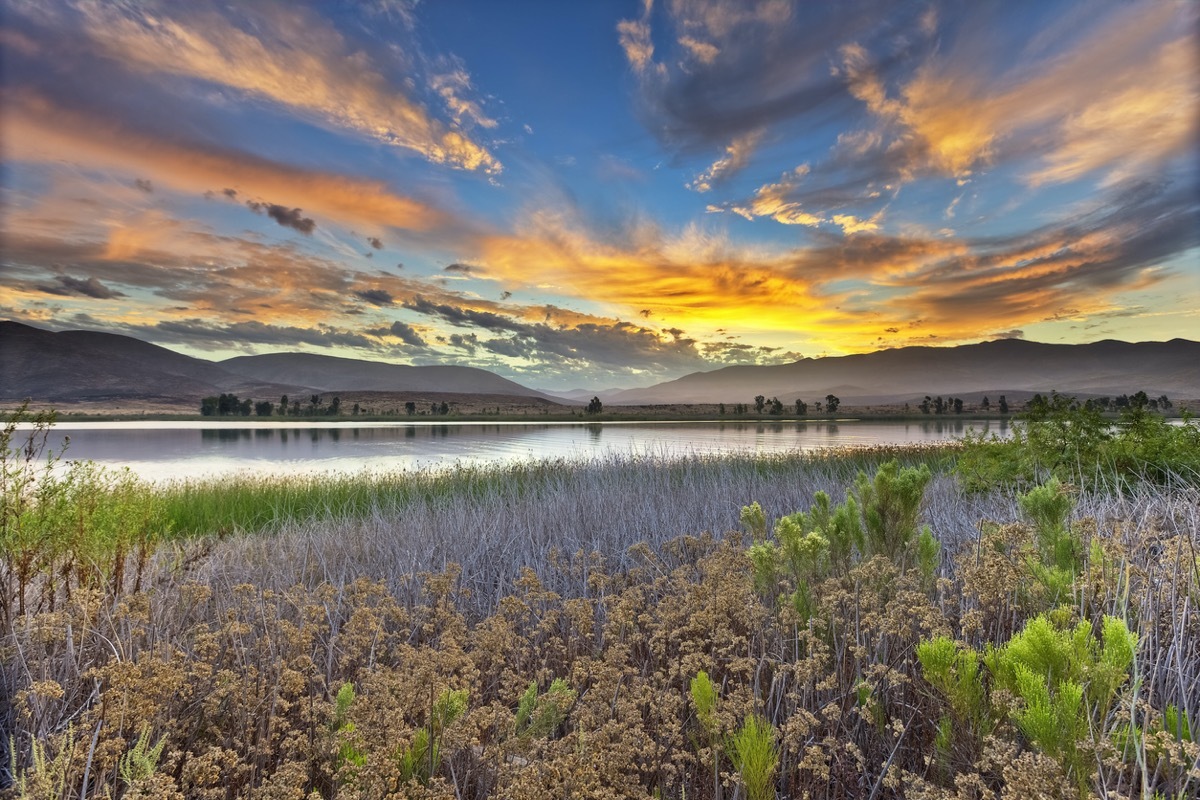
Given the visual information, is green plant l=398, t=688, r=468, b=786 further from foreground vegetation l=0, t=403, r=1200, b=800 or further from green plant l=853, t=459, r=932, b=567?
green plant l=853, t=459, r=932, b=567

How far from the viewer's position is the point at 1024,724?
75.7 inches

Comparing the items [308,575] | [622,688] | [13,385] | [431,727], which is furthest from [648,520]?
[13,385]

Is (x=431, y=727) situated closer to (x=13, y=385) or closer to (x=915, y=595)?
(x=915, y=595)

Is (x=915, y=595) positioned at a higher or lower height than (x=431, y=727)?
higher

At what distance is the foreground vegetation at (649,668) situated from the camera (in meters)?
2.10

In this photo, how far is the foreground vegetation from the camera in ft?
6.90

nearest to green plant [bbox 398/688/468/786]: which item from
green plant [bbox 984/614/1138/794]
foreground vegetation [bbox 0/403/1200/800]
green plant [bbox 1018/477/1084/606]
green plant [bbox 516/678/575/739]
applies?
foreground vegetation [bbox 0/403/1200/800]

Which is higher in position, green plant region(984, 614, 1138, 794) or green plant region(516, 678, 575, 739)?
green plant region(984, 614, 1138, 794)

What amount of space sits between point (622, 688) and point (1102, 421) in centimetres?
1043

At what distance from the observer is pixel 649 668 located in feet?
12.9

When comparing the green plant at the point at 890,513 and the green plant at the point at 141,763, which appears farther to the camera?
the green plant at the point at 890,513

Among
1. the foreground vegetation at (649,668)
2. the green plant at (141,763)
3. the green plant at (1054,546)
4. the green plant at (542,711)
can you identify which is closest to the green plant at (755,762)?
the foreground vegetation at (649,668)

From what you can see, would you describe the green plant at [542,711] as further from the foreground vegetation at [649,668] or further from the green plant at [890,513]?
the green plant at [890,513]

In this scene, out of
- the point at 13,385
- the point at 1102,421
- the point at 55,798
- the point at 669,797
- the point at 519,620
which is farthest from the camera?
the point at 13,385
